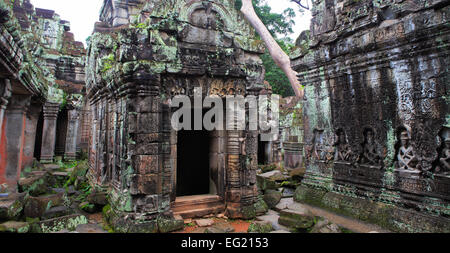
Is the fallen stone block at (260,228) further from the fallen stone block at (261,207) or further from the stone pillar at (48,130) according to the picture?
the stone pillar at (48,130)

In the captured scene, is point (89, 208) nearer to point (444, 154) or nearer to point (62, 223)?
point (62, 223)

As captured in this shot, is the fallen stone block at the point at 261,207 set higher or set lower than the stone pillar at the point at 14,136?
lower

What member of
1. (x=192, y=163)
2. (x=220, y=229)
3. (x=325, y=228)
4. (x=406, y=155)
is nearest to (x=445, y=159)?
(x=406, y=155)

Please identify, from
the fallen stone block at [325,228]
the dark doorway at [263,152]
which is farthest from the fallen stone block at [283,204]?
the dark doorway at [263,152]

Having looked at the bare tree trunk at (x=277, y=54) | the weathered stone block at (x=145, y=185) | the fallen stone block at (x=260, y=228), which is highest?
the bare tree trunk at (x=277, y=54)

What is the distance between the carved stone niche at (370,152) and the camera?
461 cm

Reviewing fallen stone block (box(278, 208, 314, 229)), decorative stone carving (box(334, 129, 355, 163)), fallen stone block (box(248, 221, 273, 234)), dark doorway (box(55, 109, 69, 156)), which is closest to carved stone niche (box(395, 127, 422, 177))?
decorative stone carving (box(334, 129, 355, 163))

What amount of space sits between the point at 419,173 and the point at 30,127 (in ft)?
31.6

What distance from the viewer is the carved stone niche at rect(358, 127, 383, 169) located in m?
4.61

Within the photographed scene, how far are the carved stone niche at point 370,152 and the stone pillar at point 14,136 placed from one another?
22.7 ft

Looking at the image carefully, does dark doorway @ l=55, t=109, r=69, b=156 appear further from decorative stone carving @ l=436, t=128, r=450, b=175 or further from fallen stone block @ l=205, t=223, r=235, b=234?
decorative stone carving @ l=436, t=128, r=450, b=175

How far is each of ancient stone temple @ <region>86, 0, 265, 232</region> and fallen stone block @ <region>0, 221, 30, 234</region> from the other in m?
1.27

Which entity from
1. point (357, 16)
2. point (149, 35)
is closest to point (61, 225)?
point (149, 35)
